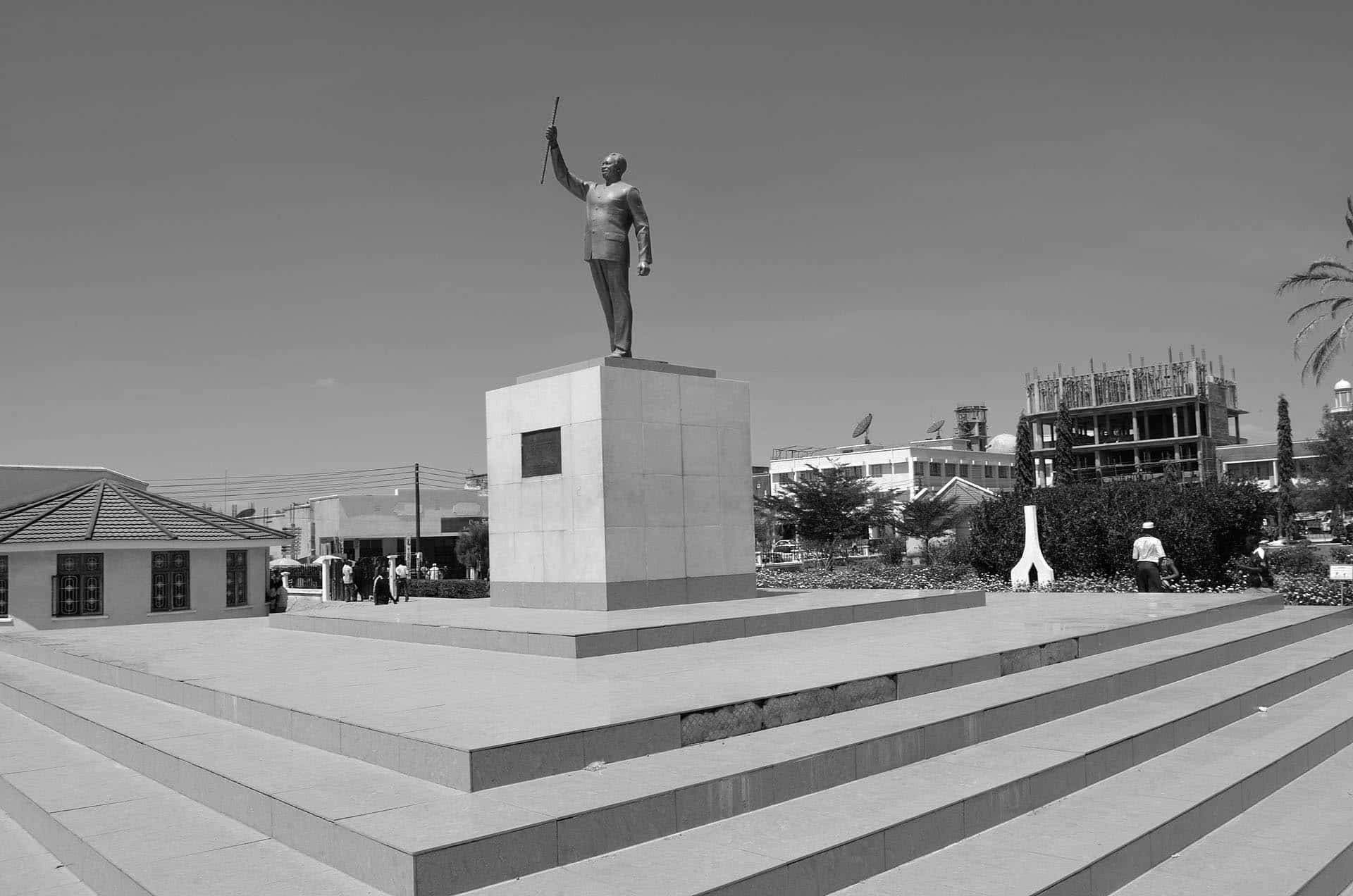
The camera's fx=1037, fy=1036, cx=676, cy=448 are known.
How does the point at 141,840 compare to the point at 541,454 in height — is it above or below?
below

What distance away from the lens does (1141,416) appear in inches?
3829

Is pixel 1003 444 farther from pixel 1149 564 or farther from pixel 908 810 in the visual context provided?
pixel 908 810

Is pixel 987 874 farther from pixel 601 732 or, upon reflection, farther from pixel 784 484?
pixel 784 484

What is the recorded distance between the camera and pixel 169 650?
11.7m

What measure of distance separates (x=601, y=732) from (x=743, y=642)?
4799 mm

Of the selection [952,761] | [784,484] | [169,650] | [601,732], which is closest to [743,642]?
[952,761]

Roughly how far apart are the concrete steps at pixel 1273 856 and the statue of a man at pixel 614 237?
8768 millimetres

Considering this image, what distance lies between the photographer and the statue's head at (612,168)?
13.6 metres

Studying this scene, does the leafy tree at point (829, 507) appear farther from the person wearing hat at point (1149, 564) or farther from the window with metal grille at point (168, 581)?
the window with metal grille at point (168, 581)

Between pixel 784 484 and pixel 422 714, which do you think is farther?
pixel 784 484

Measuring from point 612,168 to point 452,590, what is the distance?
73.7ft

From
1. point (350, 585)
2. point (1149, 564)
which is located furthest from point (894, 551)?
point (1149, 564)

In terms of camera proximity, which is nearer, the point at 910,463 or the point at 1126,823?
the point at 1126,823

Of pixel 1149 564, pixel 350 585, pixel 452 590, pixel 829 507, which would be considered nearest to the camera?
pixel 1149 564
